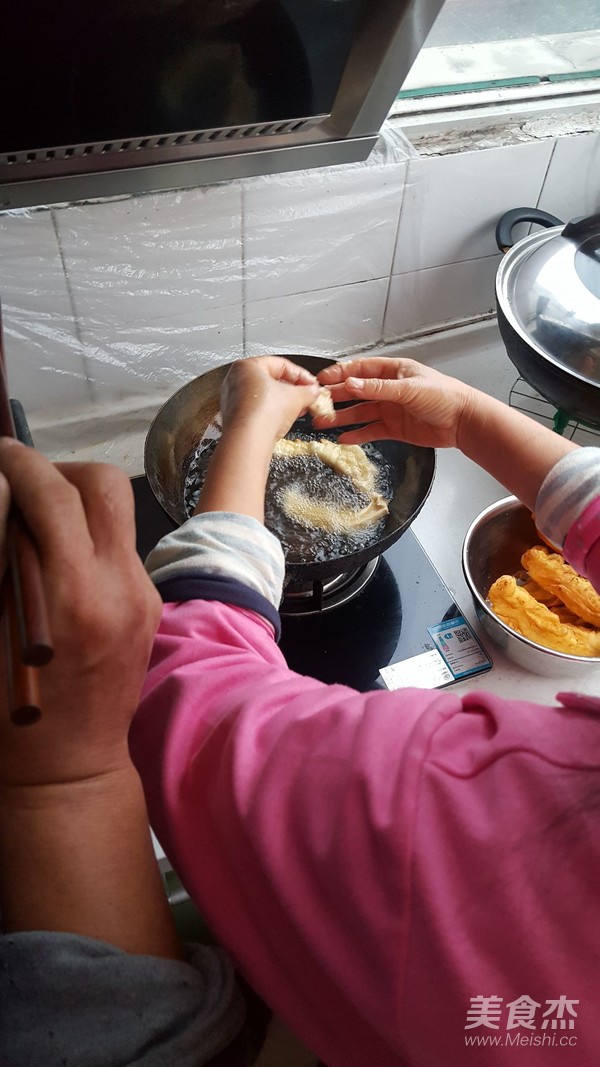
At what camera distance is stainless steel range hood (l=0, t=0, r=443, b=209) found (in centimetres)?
50

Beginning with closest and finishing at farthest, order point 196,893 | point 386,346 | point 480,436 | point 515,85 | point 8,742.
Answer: point 8,742, point 196,893, point 480,436, point 515,85, point 386,346

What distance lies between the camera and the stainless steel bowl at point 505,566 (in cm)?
81

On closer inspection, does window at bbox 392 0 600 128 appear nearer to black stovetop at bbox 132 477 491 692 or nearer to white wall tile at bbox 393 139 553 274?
white wall tile at bbox 393 139 553 274

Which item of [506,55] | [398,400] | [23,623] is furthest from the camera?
[506,55]

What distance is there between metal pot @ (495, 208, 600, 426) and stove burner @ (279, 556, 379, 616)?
1.01ft

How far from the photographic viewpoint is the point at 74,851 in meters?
0.38

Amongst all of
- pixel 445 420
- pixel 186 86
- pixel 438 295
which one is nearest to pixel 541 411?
pixel 438 295

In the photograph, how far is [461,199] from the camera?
1.08m

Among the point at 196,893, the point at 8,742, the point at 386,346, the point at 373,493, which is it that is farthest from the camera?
the point at 386,346

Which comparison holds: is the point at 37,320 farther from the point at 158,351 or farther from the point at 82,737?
the point at 82,737

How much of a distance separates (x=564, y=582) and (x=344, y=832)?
0.55 m

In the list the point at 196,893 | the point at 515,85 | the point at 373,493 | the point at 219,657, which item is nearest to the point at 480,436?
the point at 373,493

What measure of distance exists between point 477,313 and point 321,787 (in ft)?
3.45

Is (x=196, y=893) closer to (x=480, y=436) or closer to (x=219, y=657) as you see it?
(x=219, y=657)
